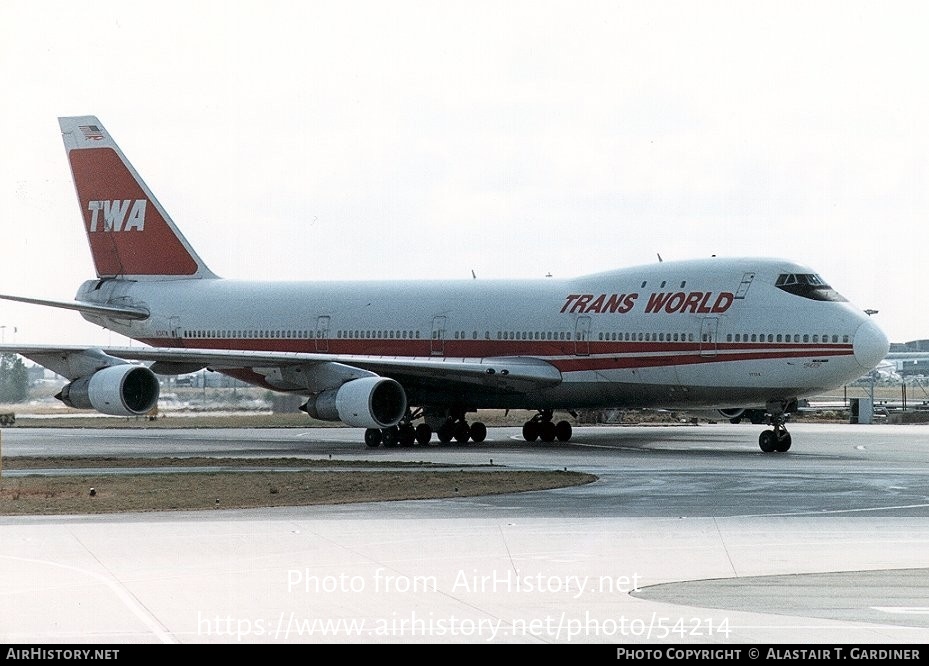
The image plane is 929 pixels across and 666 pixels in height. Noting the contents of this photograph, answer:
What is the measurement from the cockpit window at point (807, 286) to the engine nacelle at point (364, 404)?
957 cm

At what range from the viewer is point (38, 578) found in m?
12.8

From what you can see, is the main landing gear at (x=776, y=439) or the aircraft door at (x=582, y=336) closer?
the main landing gear at (x=776, y=439)

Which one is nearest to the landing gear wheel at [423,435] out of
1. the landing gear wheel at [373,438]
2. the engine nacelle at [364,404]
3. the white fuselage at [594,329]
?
the white fuselage at [594,329]

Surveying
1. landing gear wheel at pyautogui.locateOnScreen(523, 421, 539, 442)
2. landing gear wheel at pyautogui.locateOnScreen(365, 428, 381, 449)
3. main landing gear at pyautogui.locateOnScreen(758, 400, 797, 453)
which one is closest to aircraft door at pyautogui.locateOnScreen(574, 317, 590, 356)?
landing gear wheel at pyautogui.locateOnScreen(523, 421, 539, 442)

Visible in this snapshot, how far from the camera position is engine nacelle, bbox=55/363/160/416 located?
114 feet

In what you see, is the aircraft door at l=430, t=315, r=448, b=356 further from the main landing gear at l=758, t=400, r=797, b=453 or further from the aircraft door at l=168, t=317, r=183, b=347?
the main landing gear at l=758, t=400, r=797, b=453

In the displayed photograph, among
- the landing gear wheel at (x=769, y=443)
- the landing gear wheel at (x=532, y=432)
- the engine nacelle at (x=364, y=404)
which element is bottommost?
the landing gear wheel at (x=532, y=432)

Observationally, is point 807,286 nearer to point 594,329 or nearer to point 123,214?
point 594,329

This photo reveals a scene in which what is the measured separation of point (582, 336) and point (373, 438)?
593cm

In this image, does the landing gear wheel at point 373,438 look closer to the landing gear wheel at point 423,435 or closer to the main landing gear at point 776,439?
the landing gear wheel at point 423,435

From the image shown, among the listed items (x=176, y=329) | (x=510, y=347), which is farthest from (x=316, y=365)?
(x=176, y=329)

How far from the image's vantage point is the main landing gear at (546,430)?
39.3 m

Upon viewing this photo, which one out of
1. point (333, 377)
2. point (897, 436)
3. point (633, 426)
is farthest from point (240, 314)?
point (897, 436)

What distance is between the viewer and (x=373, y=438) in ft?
121
